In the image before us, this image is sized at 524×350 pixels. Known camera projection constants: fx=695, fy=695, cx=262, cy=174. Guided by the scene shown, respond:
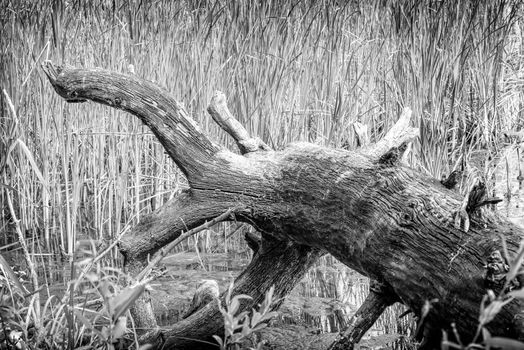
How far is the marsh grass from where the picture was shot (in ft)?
14.8

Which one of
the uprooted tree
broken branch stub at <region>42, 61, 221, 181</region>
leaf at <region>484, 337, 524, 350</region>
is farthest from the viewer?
broken branch stub at <region>42, 61, 221, 181</region>

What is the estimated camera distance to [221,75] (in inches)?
190

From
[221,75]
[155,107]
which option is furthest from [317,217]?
[221,75]

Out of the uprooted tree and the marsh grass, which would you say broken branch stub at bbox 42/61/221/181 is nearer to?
the uprooted tree

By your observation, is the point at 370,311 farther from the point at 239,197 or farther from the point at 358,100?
the point at 358,100

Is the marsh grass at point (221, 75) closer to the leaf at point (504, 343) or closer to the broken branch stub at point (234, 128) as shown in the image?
the broken branch stub at point (234, 128)

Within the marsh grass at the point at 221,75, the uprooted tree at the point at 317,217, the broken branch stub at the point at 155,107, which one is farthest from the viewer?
the marsh grass at the point at 221,75

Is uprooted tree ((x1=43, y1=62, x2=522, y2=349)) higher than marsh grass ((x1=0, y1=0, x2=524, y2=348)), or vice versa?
marsh grass ((x1=0, y1=0, x2=524, y2=348))

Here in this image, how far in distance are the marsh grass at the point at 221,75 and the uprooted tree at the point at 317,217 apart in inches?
67.7

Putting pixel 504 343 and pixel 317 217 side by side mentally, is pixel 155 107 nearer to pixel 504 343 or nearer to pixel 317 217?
pixel 317 217

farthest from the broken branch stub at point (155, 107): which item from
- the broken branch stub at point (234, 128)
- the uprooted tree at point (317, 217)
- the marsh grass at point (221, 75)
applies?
the marsh grass at point (221, 75)

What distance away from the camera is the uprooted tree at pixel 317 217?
1953 millimetres

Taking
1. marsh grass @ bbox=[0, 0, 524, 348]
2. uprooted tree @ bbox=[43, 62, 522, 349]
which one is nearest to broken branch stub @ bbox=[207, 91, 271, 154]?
uprooted tree @ bbox=[43, 62, 522, 349]

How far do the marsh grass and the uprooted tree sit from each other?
5.64 feet
